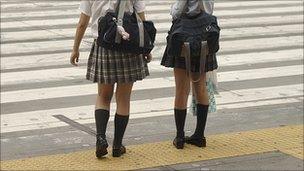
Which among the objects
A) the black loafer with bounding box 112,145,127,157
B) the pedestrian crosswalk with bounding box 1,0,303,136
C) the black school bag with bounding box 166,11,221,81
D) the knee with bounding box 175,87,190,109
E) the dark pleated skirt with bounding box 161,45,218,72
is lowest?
the pedestrian crosswalk with bounding box 1,0,303,136

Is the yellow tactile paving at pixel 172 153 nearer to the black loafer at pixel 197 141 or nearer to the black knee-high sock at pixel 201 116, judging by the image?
the black loafer at pixel 197 141

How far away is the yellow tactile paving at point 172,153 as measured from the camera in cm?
562

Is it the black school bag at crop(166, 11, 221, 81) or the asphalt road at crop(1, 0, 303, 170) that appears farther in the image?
the asphalt road at crop(1, 0, 303, 170)

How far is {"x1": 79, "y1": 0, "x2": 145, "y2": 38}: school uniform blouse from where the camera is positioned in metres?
5.45

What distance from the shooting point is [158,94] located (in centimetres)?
888

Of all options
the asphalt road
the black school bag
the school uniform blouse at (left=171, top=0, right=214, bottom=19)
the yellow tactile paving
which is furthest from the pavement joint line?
the school uniform blouse at (left=171, top=0, right=214, bottom=19)

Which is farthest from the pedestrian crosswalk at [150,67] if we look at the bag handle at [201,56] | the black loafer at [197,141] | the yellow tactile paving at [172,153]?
the bag handle at [201,56]

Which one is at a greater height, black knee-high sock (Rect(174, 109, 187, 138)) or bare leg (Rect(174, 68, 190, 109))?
bare leg (Rect(174, 68, 190, 109))

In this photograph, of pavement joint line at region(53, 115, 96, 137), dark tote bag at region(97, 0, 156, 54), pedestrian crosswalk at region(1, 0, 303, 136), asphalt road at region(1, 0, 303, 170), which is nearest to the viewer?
dark tote bag at region(97, 0, 156, 54)

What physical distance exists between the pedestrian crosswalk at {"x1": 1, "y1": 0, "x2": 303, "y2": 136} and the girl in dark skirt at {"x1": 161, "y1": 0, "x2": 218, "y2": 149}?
171cm

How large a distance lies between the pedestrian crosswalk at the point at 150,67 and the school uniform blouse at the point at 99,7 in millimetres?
2117

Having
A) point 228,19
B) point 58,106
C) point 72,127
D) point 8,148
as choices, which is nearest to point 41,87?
point 58,106

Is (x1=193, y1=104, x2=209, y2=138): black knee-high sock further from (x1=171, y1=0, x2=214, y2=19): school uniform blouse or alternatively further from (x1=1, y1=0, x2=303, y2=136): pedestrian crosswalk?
(x1=1, y1=0, x2=303, y2=136): pedestrian crosswalk

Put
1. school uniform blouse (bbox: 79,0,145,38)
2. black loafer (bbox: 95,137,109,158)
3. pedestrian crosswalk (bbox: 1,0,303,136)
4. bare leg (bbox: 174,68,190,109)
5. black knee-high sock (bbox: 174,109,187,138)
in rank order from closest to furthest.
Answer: school uniform blouse (bbox: 79,0,145,38) < black loafer (bbox: 95,137,109,158) < bare leg (bbox: 174,68,190,109) < black knee-high sock (bbox: 174,109,187,138) < pedestrian crosswalk (bbox: 1,0,303,136)
